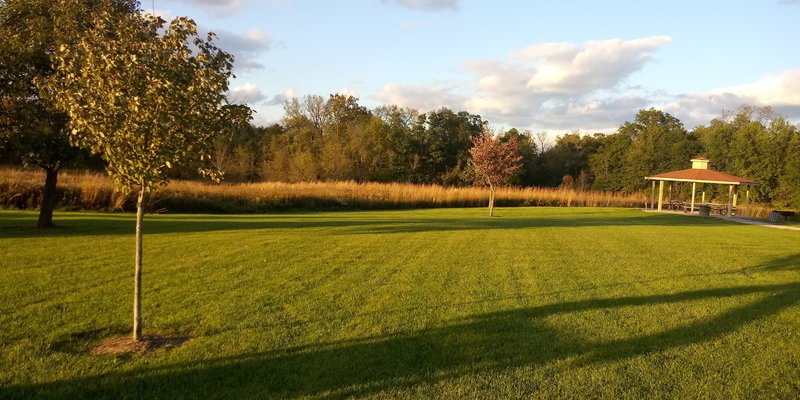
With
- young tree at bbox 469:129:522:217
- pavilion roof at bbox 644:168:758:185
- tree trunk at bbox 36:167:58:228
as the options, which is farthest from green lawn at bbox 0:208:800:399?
pavilion roof at bbox 644:168:758:185

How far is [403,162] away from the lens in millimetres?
52719

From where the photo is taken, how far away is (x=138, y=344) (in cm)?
484

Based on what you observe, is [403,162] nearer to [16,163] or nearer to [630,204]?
[630,204]

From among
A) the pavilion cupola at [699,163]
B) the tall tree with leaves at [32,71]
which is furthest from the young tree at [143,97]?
the pavilion cupola at [699,163]

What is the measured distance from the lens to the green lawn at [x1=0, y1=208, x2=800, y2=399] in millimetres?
4098

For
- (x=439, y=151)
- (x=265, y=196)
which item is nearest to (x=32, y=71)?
(x=265, y=196)

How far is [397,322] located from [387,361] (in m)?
1.19

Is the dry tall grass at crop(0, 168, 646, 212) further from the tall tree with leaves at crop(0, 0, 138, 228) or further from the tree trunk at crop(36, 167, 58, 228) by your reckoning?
the tall tree with leaves at crop(0, 0, 138, 228)

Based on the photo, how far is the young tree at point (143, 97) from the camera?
466 cm

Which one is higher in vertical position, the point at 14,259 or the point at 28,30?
the point at 28,30

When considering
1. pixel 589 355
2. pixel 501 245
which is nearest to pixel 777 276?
pixel 501 245

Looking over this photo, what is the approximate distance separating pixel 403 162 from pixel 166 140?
4808 cm

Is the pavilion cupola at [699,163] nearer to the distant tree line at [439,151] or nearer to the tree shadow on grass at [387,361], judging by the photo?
the distant tree line at [439,151]

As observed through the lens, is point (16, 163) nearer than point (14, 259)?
No
